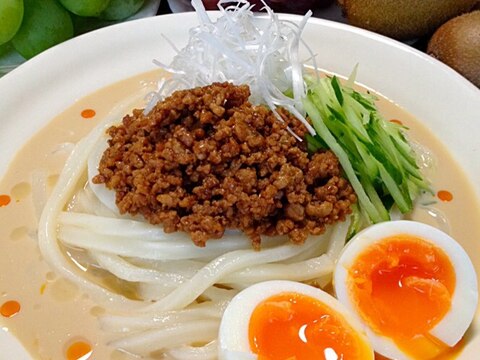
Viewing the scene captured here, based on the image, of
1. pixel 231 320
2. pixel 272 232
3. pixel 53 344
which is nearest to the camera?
pixel 231 320

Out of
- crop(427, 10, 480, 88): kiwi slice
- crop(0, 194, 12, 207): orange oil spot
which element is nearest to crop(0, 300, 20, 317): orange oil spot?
crop(0, 194, 12, 207): orange oil spot

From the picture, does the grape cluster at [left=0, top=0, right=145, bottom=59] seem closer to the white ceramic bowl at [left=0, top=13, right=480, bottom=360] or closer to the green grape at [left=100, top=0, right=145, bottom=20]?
the green grape at [left=100, top=0, right=145, bottom=20]

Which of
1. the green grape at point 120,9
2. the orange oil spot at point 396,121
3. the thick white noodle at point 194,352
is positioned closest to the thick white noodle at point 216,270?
the thick white noodle at point 194,352

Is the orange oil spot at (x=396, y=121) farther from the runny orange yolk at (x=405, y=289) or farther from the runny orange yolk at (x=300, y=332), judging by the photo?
the runny orange yolk at (x=300, y=332)

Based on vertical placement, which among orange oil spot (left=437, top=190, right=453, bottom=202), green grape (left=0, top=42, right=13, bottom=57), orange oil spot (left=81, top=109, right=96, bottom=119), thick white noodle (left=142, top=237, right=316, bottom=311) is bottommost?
orange oil spot (left=437, top=190, right=453, bottom=202)

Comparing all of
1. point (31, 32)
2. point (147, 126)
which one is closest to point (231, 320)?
point (147, 126)

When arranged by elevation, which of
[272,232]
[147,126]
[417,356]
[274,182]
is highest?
[147,126]

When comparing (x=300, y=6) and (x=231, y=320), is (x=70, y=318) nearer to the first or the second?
(x=231, y=320)
